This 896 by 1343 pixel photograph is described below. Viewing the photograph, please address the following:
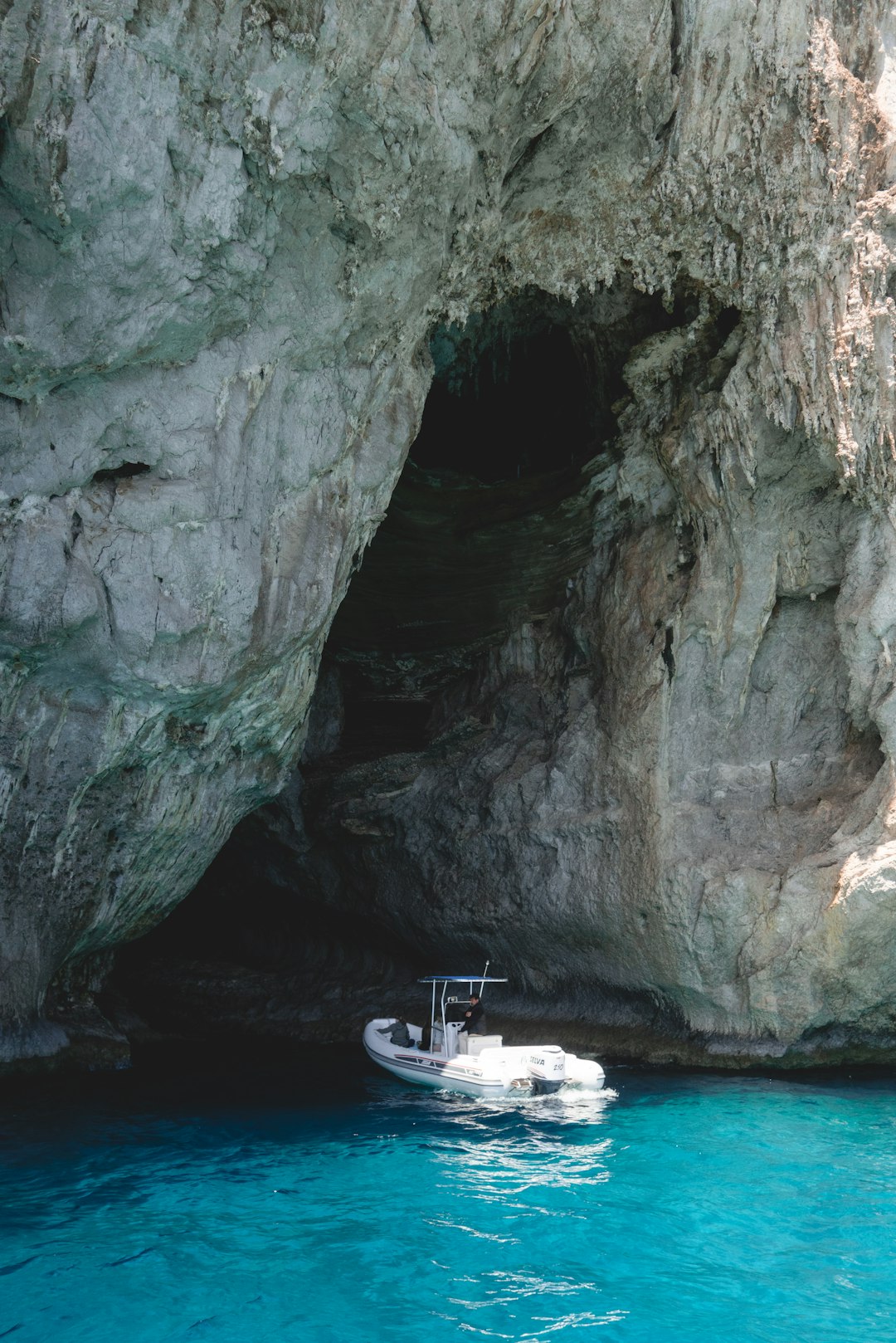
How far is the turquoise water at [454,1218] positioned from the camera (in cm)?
755

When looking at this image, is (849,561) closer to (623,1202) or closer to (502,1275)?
(623,1202)

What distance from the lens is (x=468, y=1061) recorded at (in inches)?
561

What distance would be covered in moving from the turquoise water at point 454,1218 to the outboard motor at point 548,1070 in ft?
0.64

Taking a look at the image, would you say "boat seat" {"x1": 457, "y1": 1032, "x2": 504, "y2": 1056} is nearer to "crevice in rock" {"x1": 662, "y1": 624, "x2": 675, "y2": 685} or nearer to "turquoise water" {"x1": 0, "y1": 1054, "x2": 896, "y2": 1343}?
"turquoise water" {"x1": 0, "y1": 1054, "x2": 896, "y2": 1343}

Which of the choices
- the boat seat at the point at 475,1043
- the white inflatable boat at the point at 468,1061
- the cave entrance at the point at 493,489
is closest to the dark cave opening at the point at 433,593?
the cave entrance at the point at 493,489

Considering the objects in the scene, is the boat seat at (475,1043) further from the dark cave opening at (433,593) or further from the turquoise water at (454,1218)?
the dark cave opening at (433,593)

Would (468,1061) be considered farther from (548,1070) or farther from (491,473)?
(491,473)

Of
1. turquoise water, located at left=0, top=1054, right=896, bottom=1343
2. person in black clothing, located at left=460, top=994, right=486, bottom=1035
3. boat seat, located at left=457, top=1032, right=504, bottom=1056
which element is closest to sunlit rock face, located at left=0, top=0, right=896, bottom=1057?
person in black clothing, located at left=460, top=994, right=486, bottom=1035

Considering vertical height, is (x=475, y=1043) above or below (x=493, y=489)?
below

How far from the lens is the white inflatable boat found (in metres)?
13.6

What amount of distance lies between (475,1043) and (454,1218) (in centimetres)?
550

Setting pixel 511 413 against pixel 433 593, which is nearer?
pixel 511 413

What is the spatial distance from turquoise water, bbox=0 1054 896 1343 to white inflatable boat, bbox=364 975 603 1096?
0.80 feet

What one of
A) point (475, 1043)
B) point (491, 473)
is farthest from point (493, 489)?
point (475, 1043)
